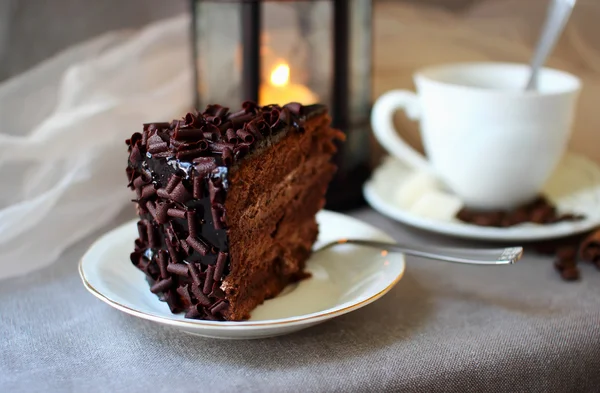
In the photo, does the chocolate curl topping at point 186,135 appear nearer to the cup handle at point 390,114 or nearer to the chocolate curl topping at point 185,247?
the chocolate curl topping at point 185,247

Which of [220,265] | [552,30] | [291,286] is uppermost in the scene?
[552,30]

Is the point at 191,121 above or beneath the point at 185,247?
above

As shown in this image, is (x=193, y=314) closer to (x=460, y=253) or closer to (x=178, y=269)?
(x=178, y=269)

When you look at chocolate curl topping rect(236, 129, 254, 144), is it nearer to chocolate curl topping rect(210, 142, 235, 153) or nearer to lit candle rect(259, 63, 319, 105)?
chocolate curl topping rect(210, 142, 235, 153)

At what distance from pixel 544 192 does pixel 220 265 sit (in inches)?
31.5

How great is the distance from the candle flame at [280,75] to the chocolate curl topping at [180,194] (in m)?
0.49

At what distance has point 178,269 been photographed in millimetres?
881

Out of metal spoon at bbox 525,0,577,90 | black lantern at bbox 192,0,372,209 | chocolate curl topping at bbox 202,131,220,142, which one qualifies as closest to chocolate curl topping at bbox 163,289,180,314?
chocolate curl topping at bbox 202,131,220,142

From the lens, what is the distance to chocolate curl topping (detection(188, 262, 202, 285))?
87 centimetres

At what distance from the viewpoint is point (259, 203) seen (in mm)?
930

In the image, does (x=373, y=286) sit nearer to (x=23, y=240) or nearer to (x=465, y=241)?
(x=465, y=241)

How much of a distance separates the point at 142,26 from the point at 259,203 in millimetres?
632

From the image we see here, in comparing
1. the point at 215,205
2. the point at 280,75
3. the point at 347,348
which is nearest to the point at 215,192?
the point at 215,205

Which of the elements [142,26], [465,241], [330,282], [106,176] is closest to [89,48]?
[142,26]
